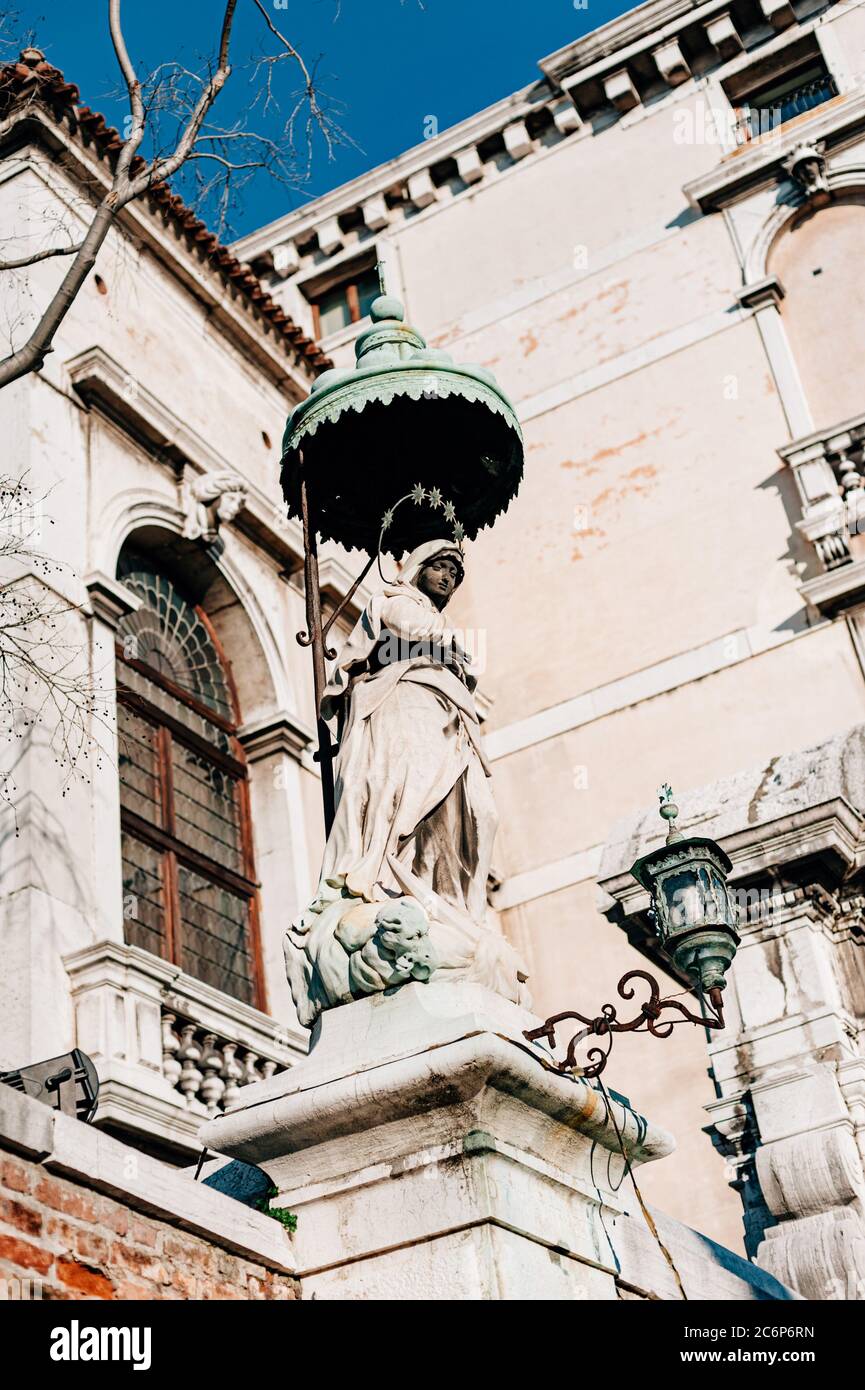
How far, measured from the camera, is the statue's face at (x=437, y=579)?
6.76 metres

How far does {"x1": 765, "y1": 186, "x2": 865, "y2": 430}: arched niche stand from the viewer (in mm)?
18203

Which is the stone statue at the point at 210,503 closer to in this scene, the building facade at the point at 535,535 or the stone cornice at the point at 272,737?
the building facade at the point at 535,535

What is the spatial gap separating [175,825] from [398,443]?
23.3 feet

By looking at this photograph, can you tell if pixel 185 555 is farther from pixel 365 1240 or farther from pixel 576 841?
pixel 365 1240

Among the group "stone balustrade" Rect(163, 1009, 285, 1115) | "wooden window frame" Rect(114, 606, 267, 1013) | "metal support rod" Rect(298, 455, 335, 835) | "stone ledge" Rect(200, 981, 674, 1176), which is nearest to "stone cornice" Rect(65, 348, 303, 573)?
"wooden window frame" Rect(114, 606, 267, 1013)

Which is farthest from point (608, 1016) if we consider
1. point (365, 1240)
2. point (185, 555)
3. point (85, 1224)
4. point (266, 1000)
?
point (185, 555)

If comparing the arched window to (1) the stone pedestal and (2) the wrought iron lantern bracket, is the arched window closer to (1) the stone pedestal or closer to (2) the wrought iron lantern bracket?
(2) the wrought iron lantern bracket

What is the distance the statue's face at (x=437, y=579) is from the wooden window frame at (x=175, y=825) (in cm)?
663

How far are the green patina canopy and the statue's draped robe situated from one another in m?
0.73

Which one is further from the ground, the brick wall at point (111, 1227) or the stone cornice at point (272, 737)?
the stone cornice at point (272, 737)

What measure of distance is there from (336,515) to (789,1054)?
118 inches

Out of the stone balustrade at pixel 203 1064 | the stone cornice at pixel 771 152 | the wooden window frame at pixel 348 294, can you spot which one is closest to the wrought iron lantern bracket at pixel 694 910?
the stone balustrade at pixel 203 1064

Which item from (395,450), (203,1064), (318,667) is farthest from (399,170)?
(318,667)

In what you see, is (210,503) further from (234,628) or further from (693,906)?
(693,906)
